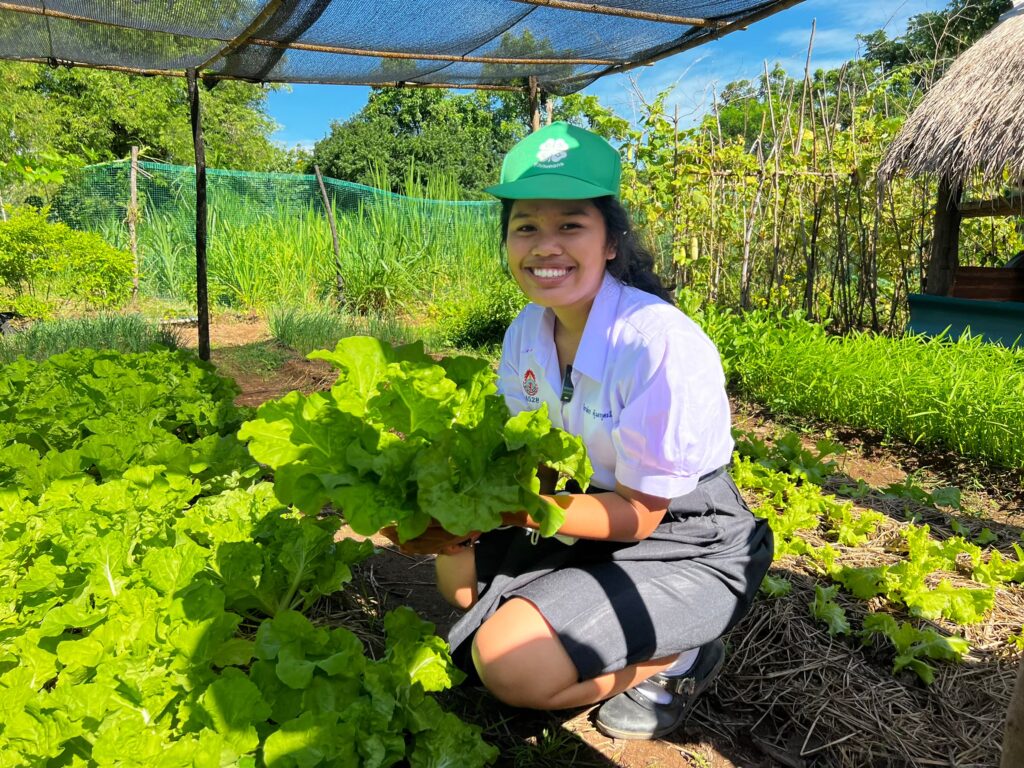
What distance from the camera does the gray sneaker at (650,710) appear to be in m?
1.95

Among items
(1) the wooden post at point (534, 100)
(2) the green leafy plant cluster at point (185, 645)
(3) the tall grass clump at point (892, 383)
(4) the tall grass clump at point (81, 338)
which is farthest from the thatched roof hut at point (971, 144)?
(4) the tall grass clump at point (81, 338)

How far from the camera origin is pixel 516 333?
2.33 metres

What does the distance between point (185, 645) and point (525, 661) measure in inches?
32.2

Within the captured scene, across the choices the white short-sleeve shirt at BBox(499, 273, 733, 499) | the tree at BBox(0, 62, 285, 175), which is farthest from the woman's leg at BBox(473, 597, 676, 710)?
the tree at BBox(0, 62, 285, 175)

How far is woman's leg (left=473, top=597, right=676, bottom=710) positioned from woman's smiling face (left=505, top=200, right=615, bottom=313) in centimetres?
87

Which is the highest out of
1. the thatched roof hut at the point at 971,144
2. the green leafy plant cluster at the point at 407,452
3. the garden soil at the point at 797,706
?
the thatched roof hut at the point at 971,144

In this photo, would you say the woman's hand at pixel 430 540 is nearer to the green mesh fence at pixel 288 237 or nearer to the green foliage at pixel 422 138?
the green mesh fence at pixel 288 237

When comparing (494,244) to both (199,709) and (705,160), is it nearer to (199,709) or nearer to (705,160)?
(705,160)

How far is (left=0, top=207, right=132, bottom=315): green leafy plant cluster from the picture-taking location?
8.07 m

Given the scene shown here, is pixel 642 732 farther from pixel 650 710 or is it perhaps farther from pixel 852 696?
pixel 852 696

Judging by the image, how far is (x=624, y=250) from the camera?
2.02 m

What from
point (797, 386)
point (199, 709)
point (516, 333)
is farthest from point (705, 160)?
point (199, 709)

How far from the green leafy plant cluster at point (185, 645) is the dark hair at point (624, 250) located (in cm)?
116

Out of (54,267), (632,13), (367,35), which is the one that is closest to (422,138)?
(54,267)
